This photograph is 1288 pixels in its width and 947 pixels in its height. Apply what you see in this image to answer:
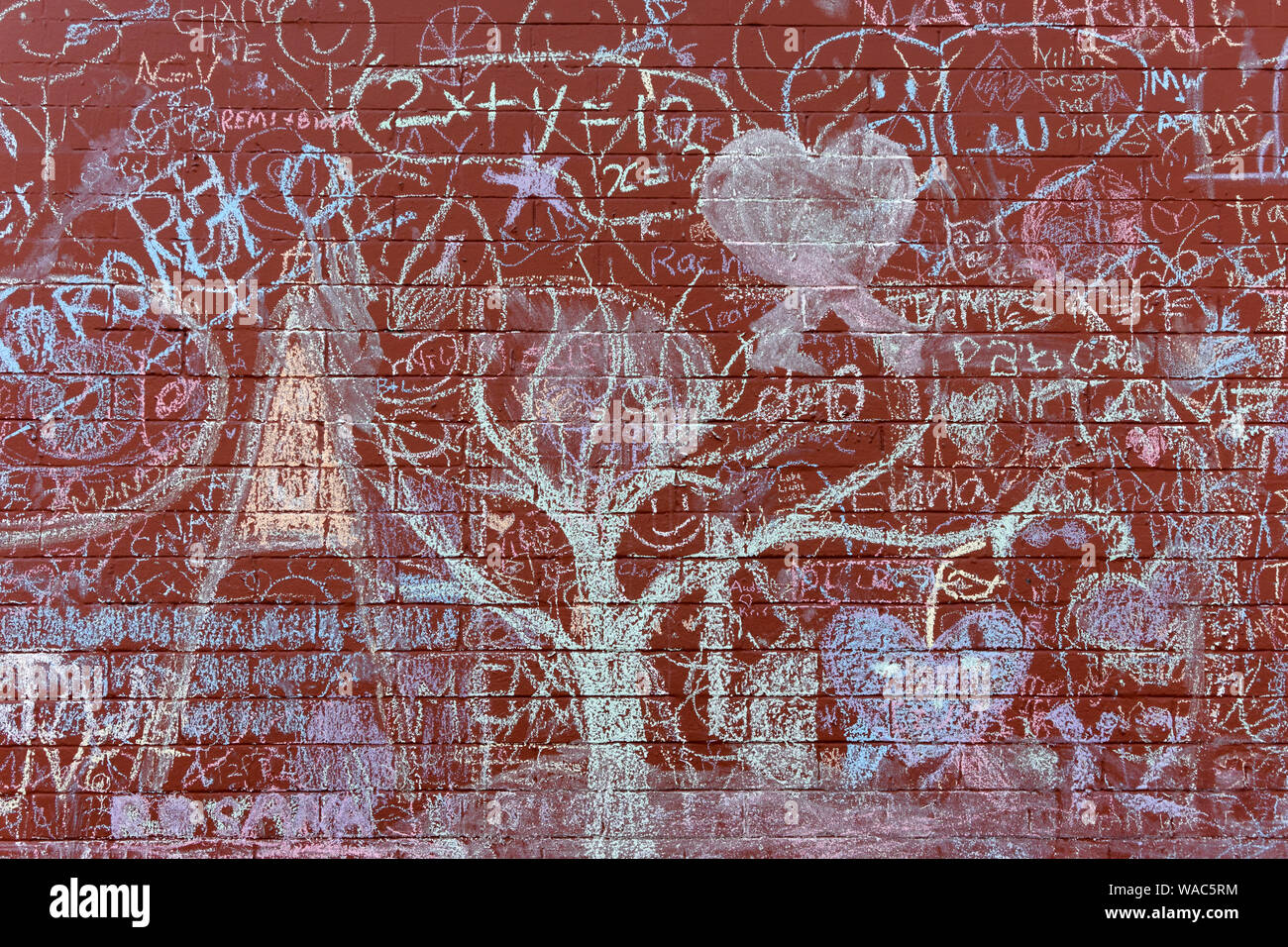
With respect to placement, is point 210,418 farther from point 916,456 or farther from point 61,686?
point 916,456

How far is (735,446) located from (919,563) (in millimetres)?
737

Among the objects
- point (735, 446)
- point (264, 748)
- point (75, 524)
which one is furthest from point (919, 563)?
point (75, 524)

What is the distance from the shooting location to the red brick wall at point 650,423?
3.24 metres

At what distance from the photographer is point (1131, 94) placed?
330cm

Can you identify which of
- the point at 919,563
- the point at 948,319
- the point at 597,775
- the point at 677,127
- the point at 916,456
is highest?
the point at 677,127

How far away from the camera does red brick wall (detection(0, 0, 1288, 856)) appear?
10.6 feet

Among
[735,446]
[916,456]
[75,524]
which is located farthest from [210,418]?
[916,456]

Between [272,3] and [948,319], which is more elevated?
[272,3]

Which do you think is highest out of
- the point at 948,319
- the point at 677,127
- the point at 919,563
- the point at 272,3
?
the point at 272,3

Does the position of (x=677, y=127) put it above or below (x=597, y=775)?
above

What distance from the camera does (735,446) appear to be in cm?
329

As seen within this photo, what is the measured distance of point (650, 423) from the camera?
3.29m

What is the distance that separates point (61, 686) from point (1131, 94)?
409 centimetres

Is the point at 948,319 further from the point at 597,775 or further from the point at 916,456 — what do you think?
the point at 597,775
